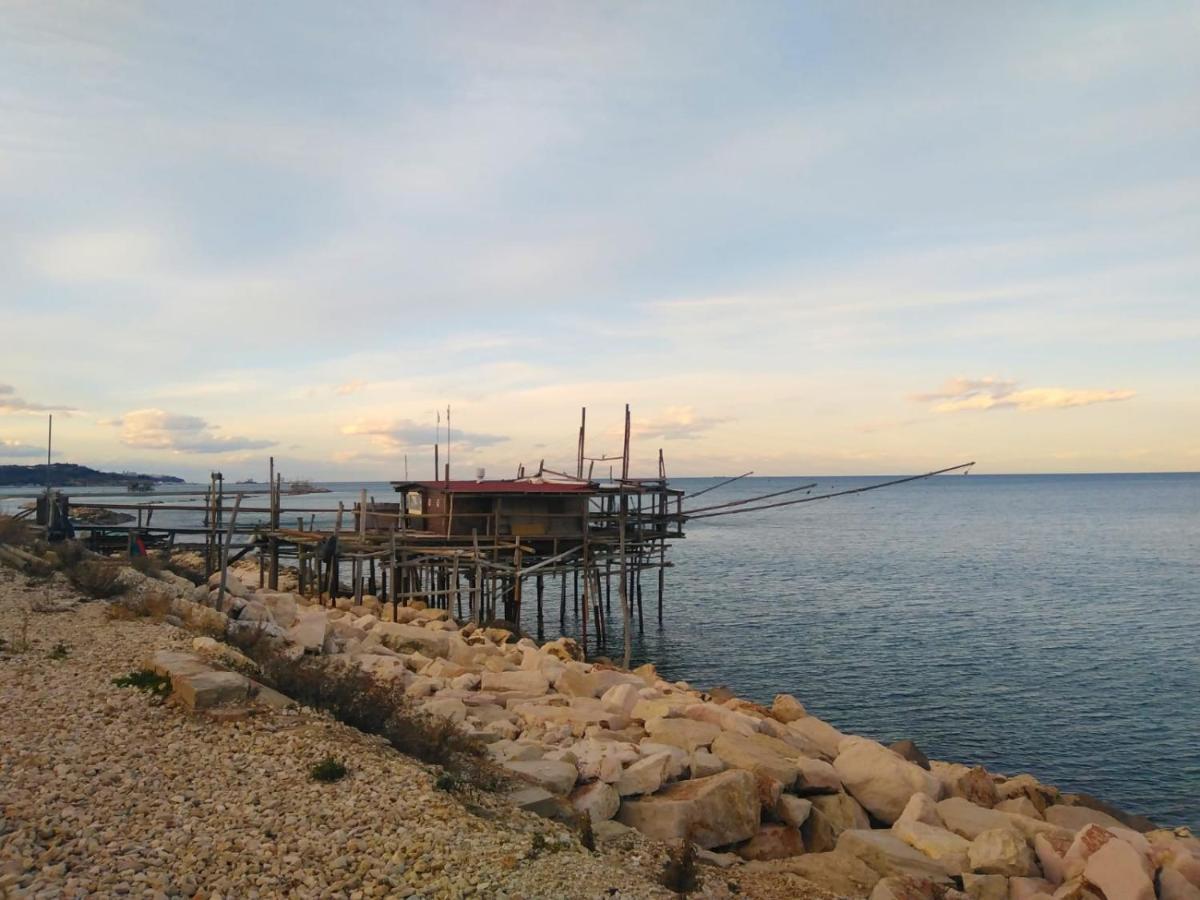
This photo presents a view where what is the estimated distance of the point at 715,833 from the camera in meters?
10.2

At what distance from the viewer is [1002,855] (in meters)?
10.4

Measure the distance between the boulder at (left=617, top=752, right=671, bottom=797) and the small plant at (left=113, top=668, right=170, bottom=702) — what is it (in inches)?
218

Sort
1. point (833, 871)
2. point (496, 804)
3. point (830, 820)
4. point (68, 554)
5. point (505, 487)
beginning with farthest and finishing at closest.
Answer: point (505, 487), point (68, 554), point (830, 820), point (833, 871), point (496, 804)

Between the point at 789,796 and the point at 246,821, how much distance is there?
22.6ft

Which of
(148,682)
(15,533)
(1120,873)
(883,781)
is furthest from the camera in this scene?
(15,533)

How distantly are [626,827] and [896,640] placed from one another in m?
23.4

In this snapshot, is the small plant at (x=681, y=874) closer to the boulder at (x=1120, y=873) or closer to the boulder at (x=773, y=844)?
the boulder at (x=773, y=844)

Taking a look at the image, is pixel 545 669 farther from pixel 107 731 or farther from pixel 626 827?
pixel 107 731

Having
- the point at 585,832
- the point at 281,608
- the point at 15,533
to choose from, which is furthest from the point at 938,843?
the point at 15,533

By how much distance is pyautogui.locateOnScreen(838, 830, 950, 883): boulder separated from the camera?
9.99 meters

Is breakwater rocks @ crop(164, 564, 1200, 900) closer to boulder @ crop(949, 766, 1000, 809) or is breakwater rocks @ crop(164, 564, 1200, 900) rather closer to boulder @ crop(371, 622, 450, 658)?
boulder @ crop(949, 766, 1000, 809)

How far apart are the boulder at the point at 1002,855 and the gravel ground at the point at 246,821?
2.73m

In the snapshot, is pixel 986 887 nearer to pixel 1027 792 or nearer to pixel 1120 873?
pixel 1120 873

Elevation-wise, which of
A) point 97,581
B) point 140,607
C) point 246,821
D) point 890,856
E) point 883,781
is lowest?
point 883,781
